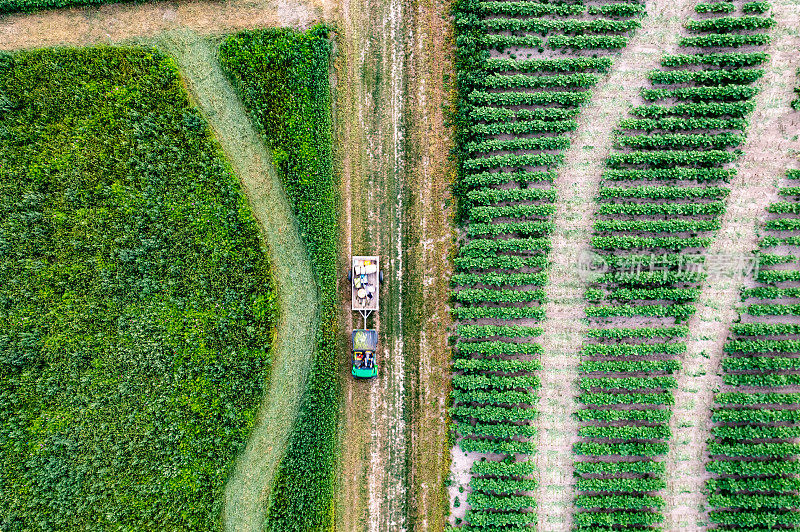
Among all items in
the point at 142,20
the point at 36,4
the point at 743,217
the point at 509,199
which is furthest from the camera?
the point at 142,20

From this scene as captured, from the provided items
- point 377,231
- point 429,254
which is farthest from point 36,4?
point 429,254

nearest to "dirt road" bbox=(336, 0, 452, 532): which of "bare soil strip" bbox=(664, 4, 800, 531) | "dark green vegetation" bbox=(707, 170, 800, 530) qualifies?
"bare soil strip" bbox=(664, 4, 800, 531)

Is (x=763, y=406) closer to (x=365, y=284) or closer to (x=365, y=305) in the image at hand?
(x=365, y=305)

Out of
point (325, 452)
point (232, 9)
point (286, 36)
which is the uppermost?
point (232, 9)

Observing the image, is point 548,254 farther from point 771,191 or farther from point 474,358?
point 771,191

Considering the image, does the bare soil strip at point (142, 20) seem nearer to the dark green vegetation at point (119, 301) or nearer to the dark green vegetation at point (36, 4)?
the dark green vegetation at point (36, 4)

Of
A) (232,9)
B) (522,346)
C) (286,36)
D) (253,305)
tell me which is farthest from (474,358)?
(232,9)
